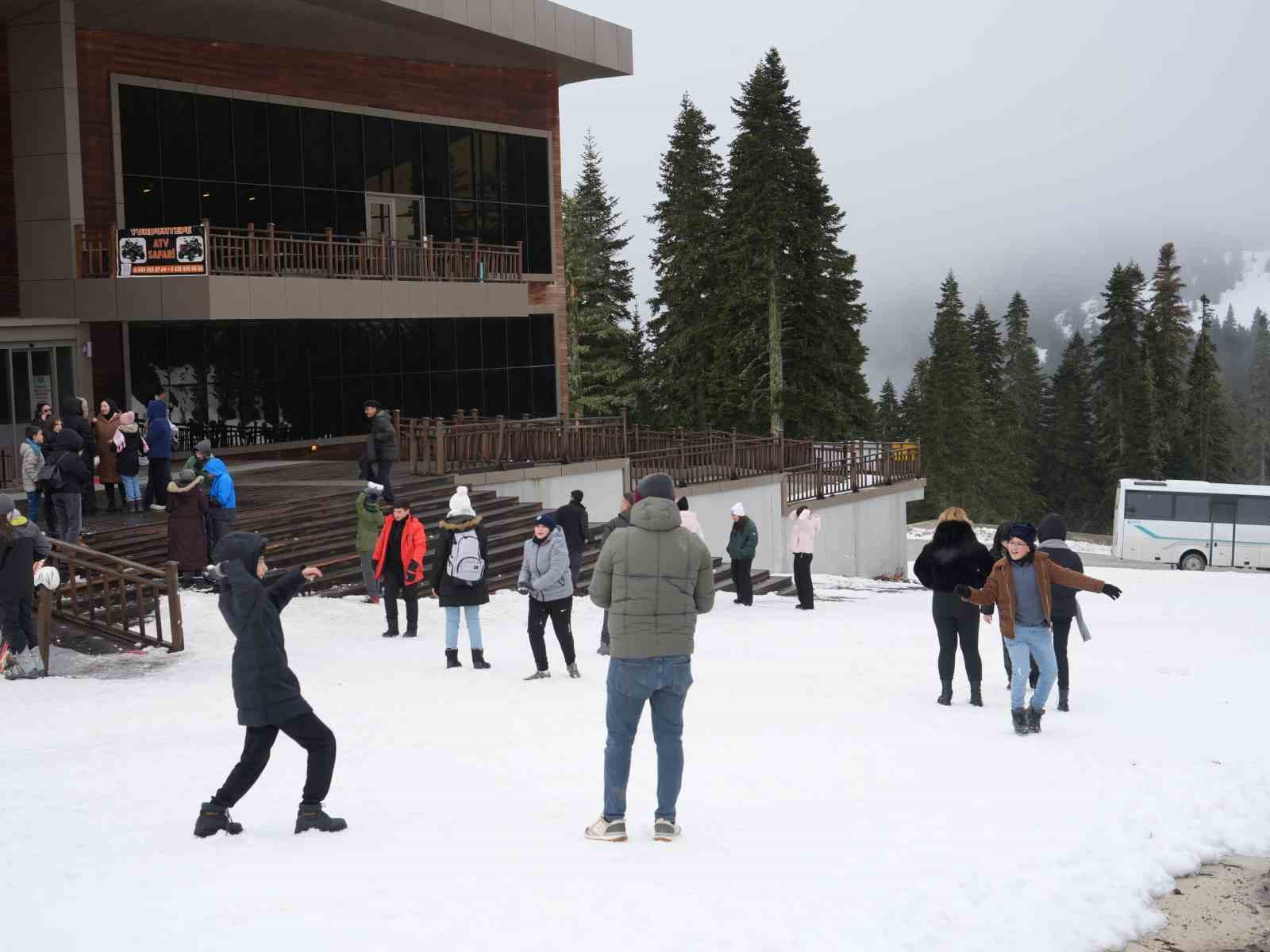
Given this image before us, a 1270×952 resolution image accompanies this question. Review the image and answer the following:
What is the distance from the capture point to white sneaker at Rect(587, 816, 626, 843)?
23.0 feet

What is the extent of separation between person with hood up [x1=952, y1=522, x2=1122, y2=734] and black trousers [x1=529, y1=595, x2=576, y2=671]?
4189 millimetres

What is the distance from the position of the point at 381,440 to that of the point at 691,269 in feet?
119

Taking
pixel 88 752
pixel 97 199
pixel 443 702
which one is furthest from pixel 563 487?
pixel 88 752

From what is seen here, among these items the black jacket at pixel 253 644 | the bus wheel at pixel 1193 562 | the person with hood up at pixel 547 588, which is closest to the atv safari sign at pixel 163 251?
the person with hood up at pixel 547 588

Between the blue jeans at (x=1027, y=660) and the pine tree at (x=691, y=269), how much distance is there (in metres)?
44.0

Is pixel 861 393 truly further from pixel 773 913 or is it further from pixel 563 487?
pixel 773 913

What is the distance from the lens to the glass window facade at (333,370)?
27297 mm

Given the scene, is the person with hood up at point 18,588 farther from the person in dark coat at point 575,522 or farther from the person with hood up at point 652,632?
the person with hood up at point 652,632

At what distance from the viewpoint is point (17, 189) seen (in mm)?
24422

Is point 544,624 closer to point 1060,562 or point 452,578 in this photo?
point 452,578

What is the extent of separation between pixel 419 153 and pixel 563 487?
1134 centimetres

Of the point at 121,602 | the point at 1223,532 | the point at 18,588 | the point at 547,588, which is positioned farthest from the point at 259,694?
the point at 1223,532

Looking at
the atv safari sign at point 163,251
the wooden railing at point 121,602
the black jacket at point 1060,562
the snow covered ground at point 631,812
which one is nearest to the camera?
the snow covered ground at point 631,812

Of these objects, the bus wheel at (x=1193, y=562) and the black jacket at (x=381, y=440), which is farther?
the bus wheel at (x=1193, y=562)
